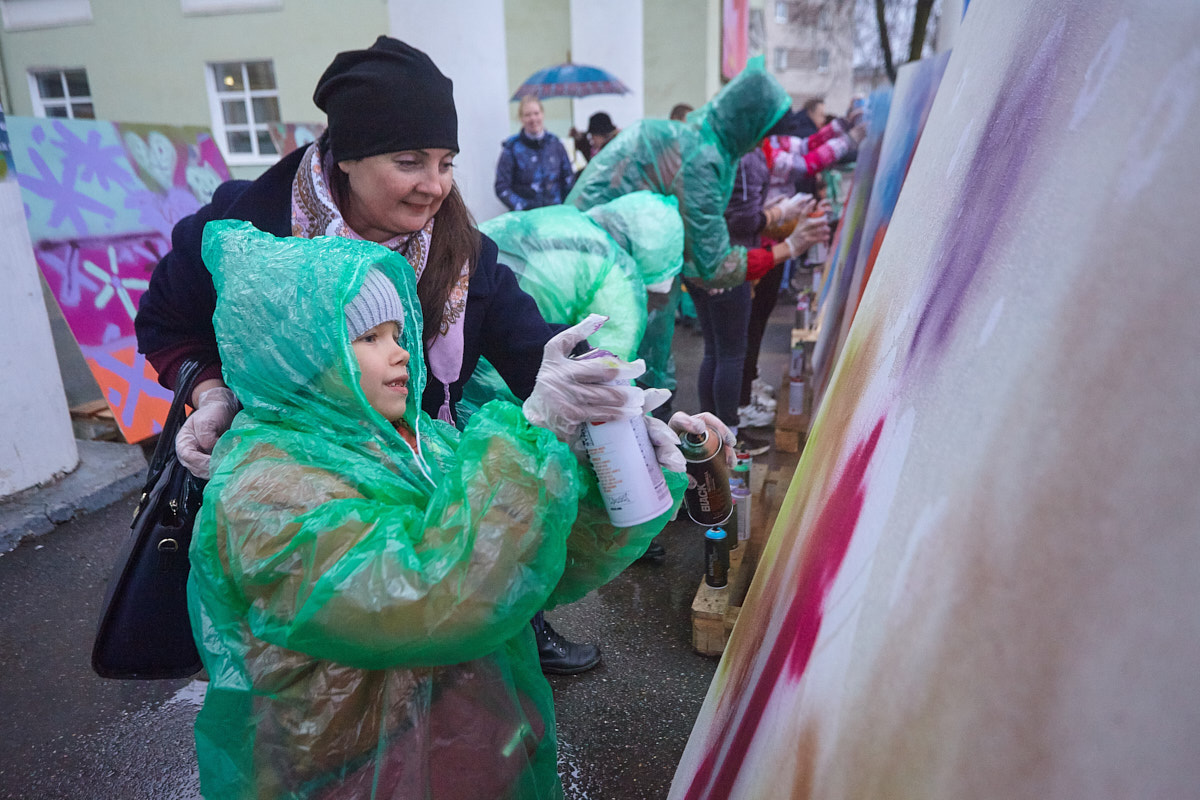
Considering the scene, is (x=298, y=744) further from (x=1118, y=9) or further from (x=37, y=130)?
(x=37, y=130)

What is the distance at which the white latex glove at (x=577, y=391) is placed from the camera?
106 cm

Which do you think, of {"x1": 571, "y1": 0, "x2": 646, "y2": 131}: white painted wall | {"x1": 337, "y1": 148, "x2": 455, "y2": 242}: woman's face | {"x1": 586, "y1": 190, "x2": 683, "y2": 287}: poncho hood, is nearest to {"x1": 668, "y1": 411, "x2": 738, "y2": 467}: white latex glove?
{"x1": 337, "y1": 148, "x2": 455, "y2": 242}: woman's face

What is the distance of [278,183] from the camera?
5.57 ft

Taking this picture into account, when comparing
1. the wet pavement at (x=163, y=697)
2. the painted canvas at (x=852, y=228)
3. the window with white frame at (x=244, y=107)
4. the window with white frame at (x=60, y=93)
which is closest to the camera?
the wet pavement at (x=163, y=697)

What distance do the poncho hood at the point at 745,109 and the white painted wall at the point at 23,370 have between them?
293cm

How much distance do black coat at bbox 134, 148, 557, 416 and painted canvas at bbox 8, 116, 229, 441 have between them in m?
2.81

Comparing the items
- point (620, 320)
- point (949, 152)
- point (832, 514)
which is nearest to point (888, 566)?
point (832, 514)

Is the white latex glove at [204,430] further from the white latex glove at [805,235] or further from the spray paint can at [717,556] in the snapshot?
the white latex glove at [805,235]

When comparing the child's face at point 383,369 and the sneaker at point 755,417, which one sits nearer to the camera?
the child's face at point 383,369

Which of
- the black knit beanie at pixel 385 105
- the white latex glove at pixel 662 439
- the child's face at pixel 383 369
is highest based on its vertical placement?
the black knit beanie at pixel 385 105

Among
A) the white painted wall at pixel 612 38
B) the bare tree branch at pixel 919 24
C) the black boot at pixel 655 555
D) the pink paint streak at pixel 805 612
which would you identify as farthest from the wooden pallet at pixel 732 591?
the white painted wall at pixel 612 38

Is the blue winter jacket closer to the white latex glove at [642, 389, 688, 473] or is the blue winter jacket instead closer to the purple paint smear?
the white latex glove at [642, 389, 688, 473]

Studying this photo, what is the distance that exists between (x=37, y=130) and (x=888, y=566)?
504 cm

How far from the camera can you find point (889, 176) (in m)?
2.78
